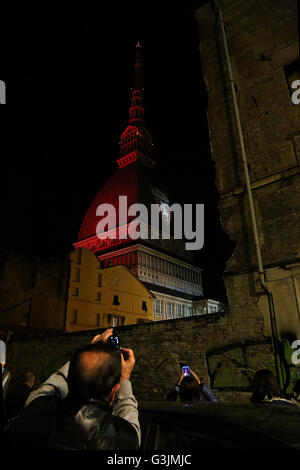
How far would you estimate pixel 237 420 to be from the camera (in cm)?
179

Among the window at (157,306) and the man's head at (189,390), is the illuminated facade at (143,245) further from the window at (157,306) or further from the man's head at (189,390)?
the man's head at (189,390)

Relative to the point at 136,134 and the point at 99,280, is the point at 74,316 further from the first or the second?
the point at 136,134

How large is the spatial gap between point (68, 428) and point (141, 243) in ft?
150

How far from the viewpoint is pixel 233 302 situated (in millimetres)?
9594

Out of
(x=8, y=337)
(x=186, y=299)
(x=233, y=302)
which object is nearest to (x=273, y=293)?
(x=233, y=302)

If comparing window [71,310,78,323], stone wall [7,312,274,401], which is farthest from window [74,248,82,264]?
stone wall [7,312,274,401]

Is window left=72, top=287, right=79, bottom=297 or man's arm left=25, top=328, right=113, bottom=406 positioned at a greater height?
window left=72, top=287, right=79, bottom=297

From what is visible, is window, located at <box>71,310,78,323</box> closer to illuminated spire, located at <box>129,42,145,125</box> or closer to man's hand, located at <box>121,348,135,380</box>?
man's hand, located at <box>121,348,135,380</box>

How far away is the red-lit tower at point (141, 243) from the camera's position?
153 feet

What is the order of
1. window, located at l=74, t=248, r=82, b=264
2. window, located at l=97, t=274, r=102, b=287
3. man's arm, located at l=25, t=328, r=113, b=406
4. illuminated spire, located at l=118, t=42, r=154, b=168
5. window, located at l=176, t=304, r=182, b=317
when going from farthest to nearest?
illuminated spire, located at l=118, t=42, r=154, b=168 → window, located at l=176, t=304, r=182, b=317 → window, located at l=97, t=274, r=102, b=287 → window, located at l=74, t=248, r=82, b=264 → man's arm, located at l=25, t=328, r=113, b=406

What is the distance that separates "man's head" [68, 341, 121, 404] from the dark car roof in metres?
0.58

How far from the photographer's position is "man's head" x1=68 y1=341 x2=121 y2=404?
1707mm

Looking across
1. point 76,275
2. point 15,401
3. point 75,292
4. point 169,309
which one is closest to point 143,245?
point 169,309
